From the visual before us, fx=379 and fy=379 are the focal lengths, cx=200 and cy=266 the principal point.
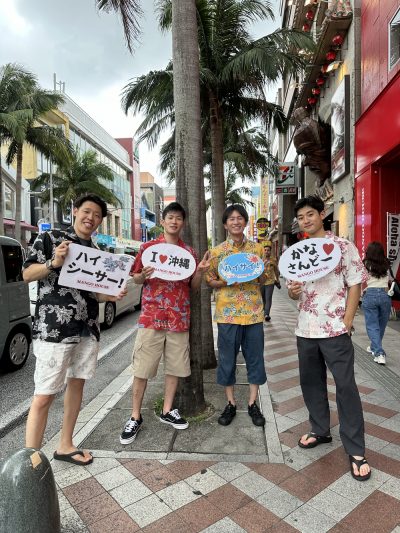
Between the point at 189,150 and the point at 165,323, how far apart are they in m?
1.65

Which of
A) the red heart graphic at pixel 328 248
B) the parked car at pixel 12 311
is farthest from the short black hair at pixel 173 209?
the parked car at pixel 12 311

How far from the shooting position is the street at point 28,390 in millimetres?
3564

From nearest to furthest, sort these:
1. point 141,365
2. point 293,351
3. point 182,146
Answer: point 141,365 < point 182,146 < point 293,351

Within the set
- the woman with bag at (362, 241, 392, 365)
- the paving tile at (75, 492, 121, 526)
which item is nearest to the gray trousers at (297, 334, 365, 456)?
the paving tile at (75, 492, 121, 526)

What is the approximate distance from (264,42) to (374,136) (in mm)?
3542

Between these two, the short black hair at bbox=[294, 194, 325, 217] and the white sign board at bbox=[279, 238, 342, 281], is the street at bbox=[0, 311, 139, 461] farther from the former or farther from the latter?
the short black hair at bbox=[294, 194, 325, 217]

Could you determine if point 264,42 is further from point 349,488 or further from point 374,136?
point 349,488

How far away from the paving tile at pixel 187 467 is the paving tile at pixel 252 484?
28 centimetres

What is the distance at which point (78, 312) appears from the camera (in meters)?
2.69

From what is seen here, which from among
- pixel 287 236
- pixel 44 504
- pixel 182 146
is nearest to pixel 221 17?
pixel 182 146

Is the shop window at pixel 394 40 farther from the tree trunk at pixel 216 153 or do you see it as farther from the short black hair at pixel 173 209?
the short black hair at pixel 173 209

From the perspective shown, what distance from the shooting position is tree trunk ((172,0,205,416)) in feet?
11.8

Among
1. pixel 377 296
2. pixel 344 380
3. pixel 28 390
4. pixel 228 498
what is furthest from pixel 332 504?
pixel 28 390

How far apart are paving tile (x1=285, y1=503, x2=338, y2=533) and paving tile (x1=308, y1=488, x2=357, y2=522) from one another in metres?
0.04
